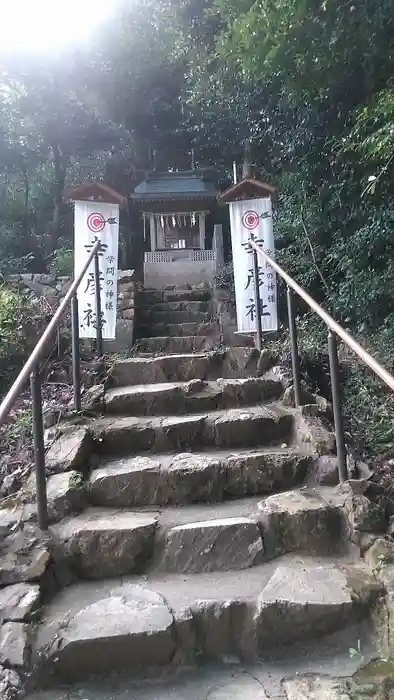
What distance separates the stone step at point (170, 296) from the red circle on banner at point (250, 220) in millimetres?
2439

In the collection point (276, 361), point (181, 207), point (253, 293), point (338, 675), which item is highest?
point (181, 207)

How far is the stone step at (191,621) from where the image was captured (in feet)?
5.51

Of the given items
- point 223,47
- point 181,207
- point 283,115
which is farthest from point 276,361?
point 181,207

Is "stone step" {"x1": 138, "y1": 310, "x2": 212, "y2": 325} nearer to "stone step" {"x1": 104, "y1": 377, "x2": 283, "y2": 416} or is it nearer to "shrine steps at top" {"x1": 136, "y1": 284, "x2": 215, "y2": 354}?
"shrine steps at top" {"x1": 136, "y1": 284, "x2": 215, "y2": 354}

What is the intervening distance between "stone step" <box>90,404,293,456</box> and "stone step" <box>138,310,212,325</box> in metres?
3.69

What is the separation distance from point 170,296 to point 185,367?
12.3 feet

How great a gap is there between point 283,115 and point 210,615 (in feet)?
22.9

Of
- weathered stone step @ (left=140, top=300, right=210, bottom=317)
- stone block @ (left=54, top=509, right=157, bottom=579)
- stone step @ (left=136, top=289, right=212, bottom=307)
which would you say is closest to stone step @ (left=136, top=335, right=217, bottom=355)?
weathered stone step @ (left=140, top=300, right=210, bottom=317)

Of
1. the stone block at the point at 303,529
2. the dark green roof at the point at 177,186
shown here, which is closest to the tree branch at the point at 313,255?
the stone block at the point at 303,529

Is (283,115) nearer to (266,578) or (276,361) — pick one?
(276,361)

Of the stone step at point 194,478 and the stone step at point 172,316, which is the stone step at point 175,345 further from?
the stone step at point 194,478

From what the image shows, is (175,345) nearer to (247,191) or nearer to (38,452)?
(247,191)

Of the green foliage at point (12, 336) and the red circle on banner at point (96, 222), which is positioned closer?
the green foliage at point (12, 336)

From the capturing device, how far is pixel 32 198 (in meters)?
12.6
